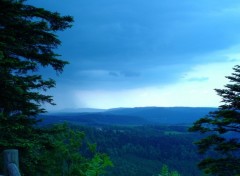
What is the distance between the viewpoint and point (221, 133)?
17.5 metres

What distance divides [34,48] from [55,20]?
1.59m

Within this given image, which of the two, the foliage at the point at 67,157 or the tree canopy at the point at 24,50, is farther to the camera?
the foliage at the point at 67,157

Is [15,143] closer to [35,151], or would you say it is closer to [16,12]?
[35,151]

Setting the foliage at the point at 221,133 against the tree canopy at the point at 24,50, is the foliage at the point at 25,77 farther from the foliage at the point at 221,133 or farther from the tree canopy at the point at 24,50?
the foliage at the point at 221,133

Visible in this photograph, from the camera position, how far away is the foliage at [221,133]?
16.2m

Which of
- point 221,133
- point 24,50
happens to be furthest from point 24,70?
point 221,133

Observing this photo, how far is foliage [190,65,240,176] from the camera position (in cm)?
1623

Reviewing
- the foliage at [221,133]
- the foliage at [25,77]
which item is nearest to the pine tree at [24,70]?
the foliage at [25,77]

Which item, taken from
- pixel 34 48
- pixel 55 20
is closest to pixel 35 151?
pixel 34 48

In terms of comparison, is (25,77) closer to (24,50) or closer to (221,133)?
(24,50)

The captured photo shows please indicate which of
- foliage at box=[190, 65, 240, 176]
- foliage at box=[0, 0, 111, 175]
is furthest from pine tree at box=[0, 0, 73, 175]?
foliage at box=[190, 65, 240, 176]

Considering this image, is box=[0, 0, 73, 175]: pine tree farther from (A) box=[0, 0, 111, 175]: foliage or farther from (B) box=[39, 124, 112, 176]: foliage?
(B) box=[39, 124, 112, 176]: foliage

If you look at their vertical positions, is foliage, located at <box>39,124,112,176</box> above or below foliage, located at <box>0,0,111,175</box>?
below

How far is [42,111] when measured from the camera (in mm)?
13484
